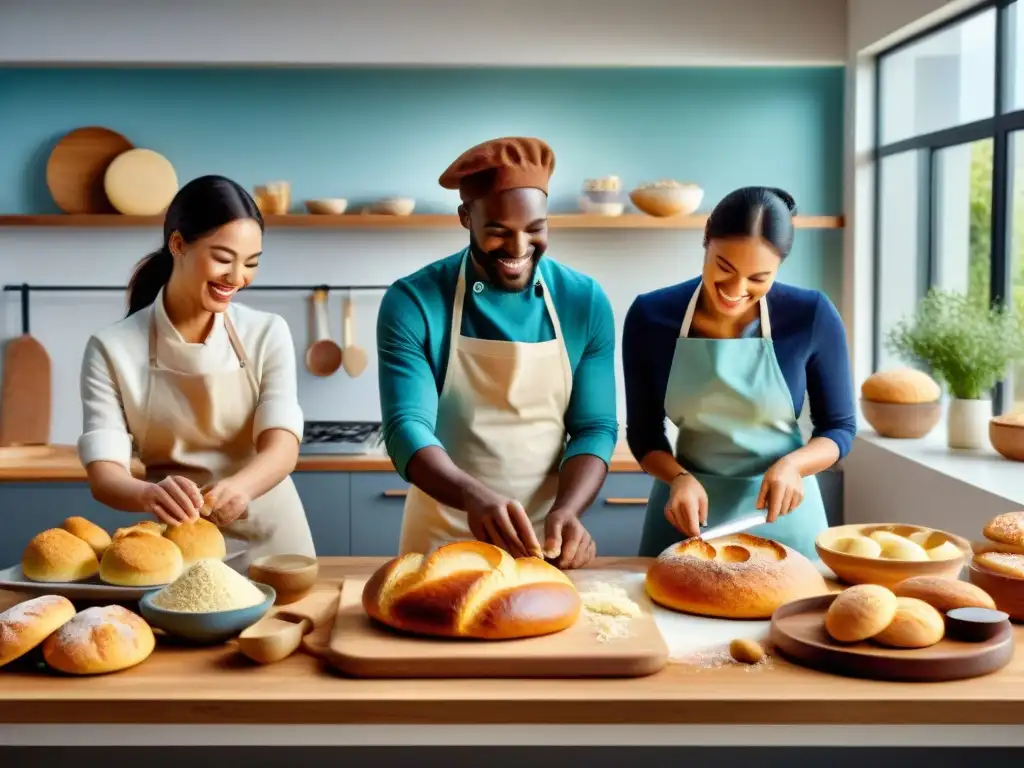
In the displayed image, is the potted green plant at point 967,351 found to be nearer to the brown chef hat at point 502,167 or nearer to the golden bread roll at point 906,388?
the golden bread roll at point 906,388

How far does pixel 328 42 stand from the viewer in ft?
11.8

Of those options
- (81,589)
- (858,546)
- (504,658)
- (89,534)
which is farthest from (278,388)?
(858,546)

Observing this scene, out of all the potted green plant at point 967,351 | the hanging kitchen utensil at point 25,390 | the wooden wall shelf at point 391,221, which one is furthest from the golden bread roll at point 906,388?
the hanging kitchen utensil at point 25,390

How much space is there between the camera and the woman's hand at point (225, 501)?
1713 mm

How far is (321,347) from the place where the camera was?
3.93 metres

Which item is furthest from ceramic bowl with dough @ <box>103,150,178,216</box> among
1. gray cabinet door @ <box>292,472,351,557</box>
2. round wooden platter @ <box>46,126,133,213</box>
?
gray cabinet door @ <box>292,472,351,557</box>

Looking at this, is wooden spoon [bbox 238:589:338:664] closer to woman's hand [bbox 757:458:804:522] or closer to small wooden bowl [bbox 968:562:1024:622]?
woman's hand [bbox 757:458:804:522]

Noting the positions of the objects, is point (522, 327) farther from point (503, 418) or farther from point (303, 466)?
point (303, 466)

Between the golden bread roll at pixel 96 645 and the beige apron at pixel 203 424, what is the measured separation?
707mm

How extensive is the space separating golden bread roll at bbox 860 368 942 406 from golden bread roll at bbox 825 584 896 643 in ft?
6.48

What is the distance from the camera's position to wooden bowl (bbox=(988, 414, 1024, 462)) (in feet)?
8.66

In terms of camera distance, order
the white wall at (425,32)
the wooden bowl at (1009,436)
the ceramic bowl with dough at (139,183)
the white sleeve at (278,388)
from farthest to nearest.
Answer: the ceramic bowl with dough at (139,183), the white wall at (425,32), the wooden bowl at (1009,436), the white sleeve at (278,388)

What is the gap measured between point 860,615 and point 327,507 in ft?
7.81

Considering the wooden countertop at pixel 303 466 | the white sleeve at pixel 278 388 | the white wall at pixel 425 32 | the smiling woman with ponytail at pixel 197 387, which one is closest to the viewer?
the smiling woman with ponytail at pixel 197 387
